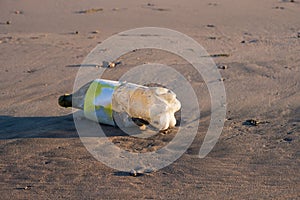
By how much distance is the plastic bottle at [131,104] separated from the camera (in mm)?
4594

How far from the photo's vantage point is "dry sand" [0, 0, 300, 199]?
12.4 feet

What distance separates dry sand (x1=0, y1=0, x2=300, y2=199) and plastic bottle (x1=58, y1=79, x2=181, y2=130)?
220 millimetres

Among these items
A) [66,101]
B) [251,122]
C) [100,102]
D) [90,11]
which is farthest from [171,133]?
[90,11]

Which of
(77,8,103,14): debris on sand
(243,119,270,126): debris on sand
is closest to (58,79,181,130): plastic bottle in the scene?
(243,119,270,126): debris on sand

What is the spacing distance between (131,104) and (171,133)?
0.47 m

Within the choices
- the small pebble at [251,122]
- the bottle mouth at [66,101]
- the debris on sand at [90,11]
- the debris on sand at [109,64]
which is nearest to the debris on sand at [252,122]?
the small pebble at [251,122]

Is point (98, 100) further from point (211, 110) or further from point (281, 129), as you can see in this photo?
point (281, 129)

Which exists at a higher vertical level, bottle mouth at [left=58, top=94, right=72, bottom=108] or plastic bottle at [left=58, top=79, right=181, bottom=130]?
plastic bottle at [left=58, top=79, right=181, bottom=130]

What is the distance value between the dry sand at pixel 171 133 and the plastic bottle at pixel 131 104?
8.7 inches

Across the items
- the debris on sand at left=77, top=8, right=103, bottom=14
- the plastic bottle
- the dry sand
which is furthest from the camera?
the debris on sand at left=77, top=8, right=103, bottom=14

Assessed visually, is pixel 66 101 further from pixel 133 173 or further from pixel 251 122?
pixel 251 122

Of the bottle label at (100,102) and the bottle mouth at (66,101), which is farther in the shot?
Result: the bottle mouth at (66,101)

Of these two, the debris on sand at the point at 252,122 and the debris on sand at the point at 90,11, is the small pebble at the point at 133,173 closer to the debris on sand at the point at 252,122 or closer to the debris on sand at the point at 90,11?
the debris on sand at the point at 252,122

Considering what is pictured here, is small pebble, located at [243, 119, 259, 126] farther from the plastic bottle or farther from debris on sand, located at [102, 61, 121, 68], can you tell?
debris on sand, located at [102, 61, 121, 68]
